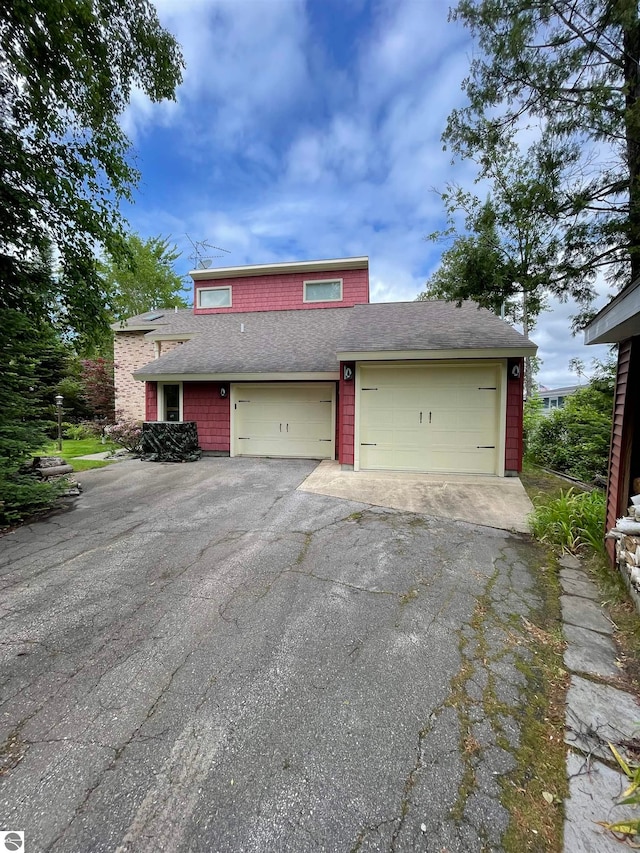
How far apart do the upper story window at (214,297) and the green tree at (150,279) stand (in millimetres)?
11198

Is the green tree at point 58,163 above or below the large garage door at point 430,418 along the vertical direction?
above

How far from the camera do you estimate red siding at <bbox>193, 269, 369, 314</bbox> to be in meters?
12.5

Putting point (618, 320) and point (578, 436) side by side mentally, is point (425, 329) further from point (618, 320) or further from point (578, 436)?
point (618, 320)

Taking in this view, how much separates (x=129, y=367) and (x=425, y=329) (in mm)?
11180

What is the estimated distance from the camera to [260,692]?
1913 millimetres

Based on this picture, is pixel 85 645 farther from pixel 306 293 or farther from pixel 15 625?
pixel 306 293

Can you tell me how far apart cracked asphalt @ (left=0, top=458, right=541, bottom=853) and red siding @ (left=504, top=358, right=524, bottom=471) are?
11.9ft

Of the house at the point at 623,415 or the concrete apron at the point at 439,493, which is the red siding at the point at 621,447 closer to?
the house at the point at 623,415

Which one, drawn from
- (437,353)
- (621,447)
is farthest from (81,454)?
(621,447)

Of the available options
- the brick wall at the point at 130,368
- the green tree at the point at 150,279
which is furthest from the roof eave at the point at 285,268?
the green tree at the point at 150,279

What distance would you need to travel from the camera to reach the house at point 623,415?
3180 millimetres

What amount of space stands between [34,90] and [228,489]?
5879 mm

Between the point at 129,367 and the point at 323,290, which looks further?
the point at 129,367

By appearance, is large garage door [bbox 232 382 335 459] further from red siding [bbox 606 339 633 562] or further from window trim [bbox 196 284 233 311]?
red siding [bbox 606 339 633 562]
